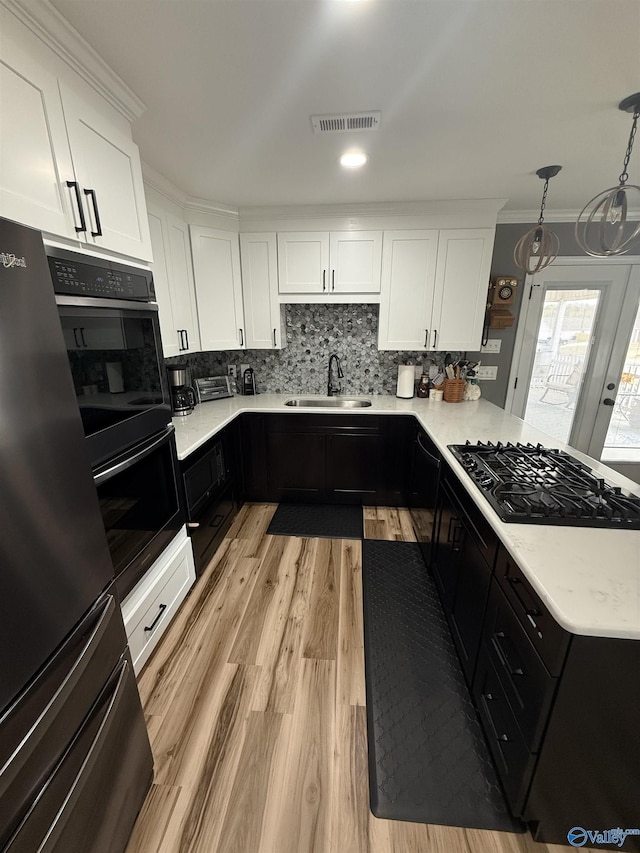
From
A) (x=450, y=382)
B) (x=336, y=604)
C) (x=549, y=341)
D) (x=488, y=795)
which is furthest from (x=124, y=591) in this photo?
(x=549, y=341)

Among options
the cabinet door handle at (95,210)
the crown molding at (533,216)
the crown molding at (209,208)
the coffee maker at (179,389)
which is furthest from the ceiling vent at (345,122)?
the crown molding at (533,216)

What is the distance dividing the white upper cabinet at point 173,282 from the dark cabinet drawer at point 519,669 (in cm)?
218

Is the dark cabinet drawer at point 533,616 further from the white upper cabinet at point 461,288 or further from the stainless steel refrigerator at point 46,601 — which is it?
the white upper cabinet at point 461,288

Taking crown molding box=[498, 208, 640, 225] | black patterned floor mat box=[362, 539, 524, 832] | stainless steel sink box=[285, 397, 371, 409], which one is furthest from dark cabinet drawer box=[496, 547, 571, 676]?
crown molding box=[498, 208, 640, 225]

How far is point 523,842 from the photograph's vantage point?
3.59 ft

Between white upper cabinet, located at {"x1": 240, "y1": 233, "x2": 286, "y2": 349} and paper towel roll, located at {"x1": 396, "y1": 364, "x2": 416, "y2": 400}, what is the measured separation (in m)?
1.09

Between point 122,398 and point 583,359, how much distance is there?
11.9ft

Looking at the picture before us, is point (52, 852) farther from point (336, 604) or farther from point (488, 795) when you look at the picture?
point (336, 604)

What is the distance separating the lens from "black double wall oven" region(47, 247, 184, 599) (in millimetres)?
1086

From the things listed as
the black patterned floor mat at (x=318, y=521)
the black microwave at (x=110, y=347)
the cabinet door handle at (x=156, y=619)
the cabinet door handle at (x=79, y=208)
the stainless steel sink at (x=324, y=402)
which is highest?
the cabinet door handle at (x=79, y=208)

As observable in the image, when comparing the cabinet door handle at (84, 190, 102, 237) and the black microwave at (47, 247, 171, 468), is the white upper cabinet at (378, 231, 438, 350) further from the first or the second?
the cabinet door handle at (84, 190, 102, 237)

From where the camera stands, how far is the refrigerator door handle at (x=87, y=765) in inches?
29.0

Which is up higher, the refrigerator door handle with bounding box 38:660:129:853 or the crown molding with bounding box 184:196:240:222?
the crown molding with bounding box 184:196:240:222

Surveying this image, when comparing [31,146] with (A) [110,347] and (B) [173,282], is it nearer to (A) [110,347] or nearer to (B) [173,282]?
(A) [110,347]
